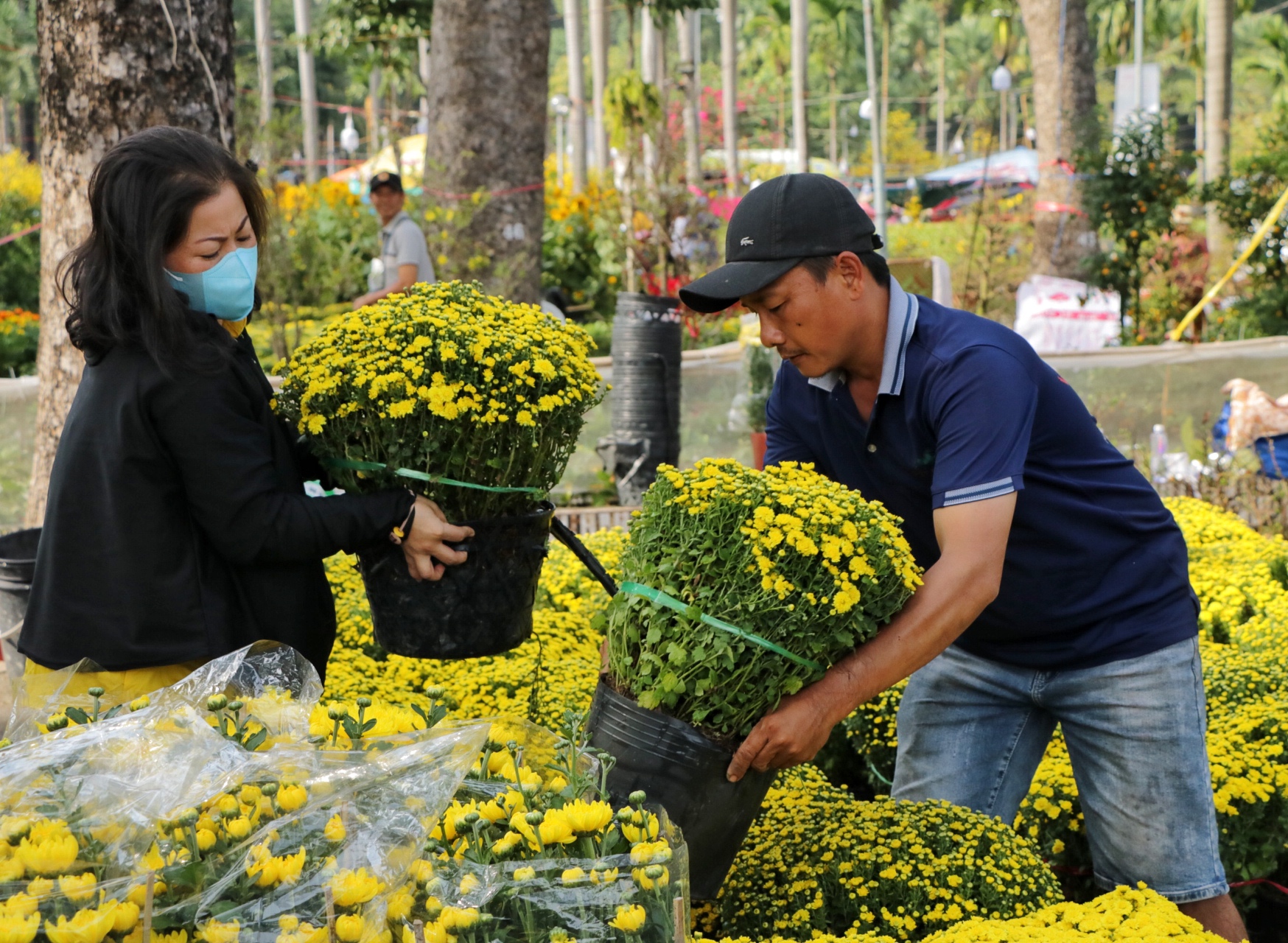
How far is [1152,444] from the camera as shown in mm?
8492

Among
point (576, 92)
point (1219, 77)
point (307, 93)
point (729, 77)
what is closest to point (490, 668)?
point (1219, 77)

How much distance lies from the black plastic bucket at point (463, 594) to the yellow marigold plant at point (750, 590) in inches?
14.9

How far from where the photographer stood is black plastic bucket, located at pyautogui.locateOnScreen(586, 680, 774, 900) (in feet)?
7.00

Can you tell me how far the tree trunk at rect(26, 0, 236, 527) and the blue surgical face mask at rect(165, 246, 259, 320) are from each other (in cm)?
196

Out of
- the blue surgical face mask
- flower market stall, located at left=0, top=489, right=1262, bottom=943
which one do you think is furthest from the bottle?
the blue surgical face mask

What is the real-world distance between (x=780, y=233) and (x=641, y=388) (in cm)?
600

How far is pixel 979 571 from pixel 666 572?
55 cm

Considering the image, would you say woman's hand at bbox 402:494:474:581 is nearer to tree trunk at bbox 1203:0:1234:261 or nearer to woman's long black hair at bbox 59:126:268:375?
woman's long black hair at bbox 59:126:268:375

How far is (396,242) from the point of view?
8.14m

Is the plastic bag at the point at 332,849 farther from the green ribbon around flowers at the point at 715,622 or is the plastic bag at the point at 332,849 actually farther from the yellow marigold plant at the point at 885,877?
the yellow marigold plant at the point at 885,877

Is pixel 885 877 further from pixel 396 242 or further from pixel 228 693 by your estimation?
pixel 396 242

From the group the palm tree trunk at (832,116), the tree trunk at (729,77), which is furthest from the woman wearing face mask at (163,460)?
the palm tree trunk at (832,116)

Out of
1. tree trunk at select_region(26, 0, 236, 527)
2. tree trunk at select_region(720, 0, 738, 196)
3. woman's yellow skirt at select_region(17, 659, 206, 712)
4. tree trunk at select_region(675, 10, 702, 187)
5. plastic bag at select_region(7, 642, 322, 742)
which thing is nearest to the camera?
plastic bag at select_region(7, 642, 322, 742)

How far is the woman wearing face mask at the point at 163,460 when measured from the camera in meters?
2.19
